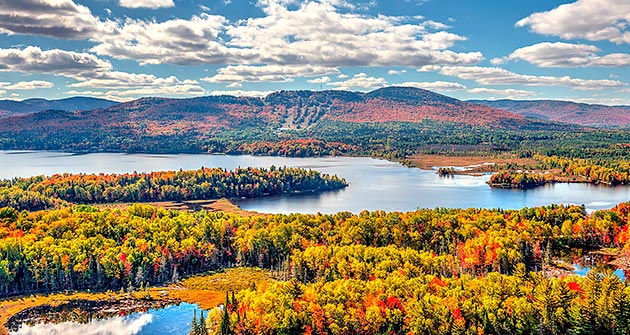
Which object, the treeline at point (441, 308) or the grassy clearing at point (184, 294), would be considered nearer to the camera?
the treeline at point (441, 308)

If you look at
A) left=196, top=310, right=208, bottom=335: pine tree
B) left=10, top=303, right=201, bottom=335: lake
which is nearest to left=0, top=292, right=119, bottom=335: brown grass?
left=10, top=303, right=201, bottom=335: lake

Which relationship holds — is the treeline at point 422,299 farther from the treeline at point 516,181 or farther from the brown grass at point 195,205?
the treeline at point 516,181

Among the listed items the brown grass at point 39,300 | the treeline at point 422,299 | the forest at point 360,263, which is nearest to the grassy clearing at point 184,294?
the brown grass at point 39,300

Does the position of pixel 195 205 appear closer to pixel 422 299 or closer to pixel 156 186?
pixel 156 186

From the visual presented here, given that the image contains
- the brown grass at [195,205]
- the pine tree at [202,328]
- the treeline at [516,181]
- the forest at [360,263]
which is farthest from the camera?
the treeline at [516,181]

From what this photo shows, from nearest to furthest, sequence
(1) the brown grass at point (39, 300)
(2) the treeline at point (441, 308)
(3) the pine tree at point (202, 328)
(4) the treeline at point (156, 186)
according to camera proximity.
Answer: (2) the treeline at point (441, 308), (3) the pine tree at point (202, 328), (1) the brown grass at point (39, 300), (4) the treeline at point (156, 186)

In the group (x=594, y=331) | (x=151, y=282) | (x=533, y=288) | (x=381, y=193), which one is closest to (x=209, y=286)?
(x=151, y=282)
